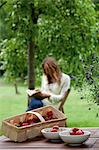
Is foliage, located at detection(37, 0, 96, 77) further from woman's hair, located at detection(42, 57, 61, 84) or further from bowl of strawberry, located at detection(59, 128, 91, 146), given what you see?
bowl of strawberry, located at detection(59, 128, 91, 146)

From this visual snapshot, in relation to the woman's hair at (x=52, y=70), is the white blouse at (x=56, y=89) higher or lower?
lower

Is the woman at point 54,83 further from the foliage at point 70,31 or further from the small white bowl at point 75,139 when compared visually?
the small white bowl at point 75,139

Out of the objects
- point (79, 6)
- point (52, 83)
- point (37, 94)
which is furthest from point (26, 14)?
point (37, 94)

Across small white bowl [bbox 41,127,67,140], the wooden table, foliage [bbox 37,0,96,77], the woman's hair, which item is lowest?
the wooden table

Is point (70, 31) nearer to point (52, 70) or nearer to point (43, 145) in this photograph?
point (52, 70)

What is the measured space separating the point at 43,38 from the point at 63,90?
1.76 metres

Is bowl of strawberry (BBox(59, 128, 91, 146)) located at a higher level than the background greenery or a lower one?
lower

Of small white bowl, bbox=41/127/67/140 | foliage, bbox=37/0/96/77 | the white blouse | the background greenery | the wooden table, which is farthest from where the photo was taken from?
foliage, bbox=37/0/96/77

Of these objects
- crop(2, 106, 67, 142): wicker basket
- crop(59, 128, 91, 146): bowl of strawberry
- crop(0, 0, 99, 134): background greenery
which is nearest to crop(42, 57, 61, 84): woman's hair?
crop(0, 0, 99, 134): background greenery

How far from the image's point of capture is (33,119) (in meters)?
2.60

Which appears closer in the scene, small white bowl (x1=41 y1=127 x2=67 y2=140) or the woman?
small white bowl (x1=41 y1=127 x2=67 y2=140)

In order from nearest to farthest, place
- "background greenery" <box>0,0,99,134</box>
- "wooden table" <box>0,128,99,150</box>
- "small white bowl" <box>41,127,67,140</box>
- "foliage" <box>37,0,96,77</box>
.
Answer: "wooden table" <box>0,128,99,150</box> → "small white bowl" <box>41,127,67,140</box> → "background greenery" <box>0,0,99,134</box> → "foliage" <box>37,0,96,77</box>

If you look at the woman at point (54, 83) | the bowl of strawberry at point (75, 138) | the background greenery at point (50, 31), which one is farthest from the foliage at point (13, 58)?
the bowl of strawberry at point (75, 138)

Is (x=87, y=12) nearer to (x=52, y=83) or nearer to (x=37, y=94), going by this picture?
(x=52, y=83)
